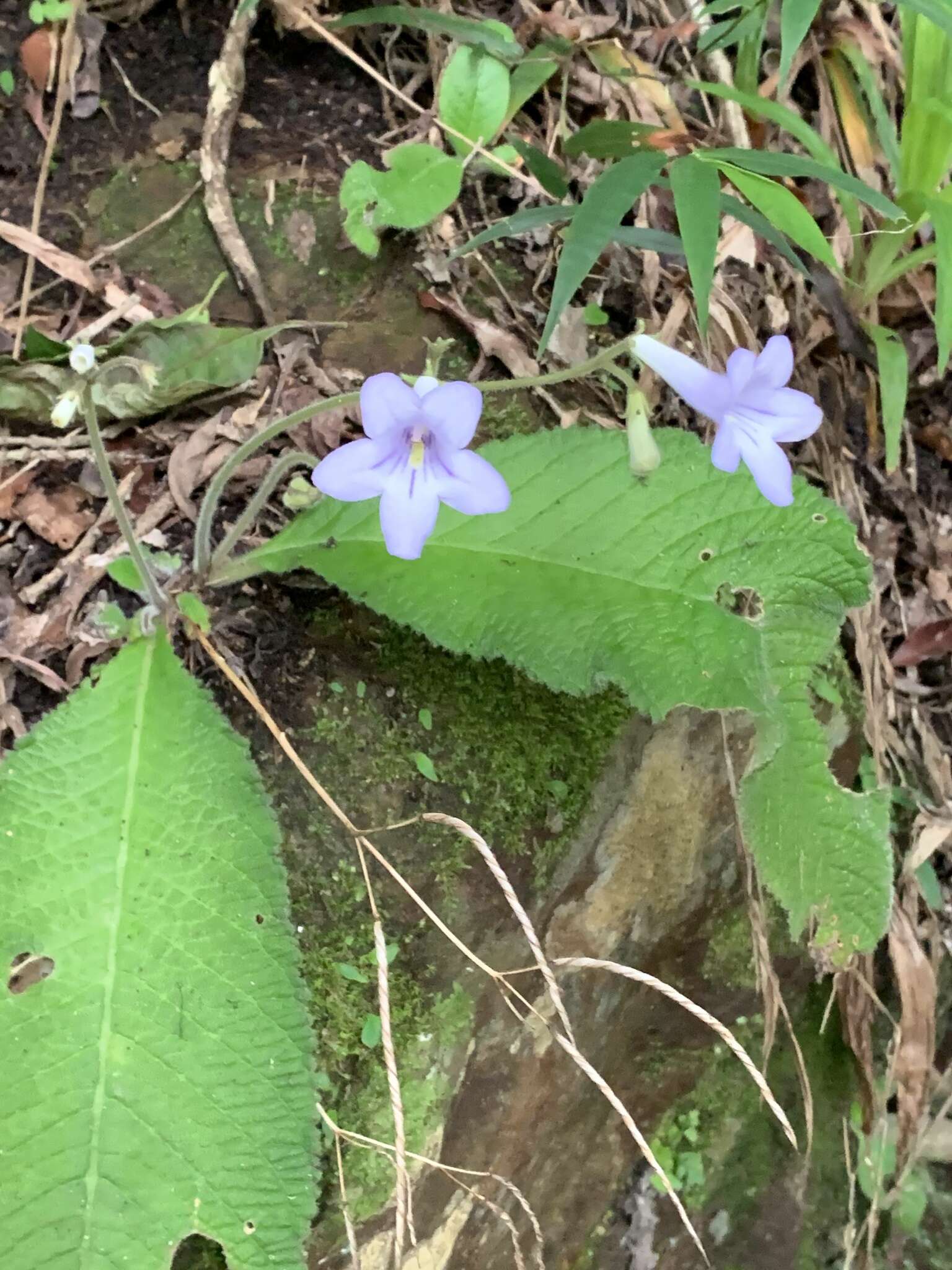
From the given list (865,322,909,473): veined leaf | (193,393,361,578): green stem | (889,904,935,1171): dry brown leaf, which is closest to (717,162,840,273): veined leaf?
(865,322,909,473): veined leaf

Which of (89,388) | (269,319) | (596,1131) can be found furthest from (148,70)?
(596,1131)

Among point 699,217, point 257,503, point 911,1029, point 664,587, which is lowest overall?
point 911,1029

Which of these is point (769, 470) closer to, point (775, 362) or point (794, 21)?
point (775, 362)

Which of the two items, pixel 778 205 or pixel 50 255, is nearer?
pixel 778 205

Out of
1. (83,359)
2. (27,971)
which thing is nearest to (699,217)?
(83,359)

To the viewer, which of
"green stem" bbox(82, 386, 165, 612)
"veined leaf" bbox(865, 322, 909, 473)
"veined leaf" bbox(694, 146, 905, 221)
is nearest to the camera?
"green stem" bbox(82, 386, 165, 612)

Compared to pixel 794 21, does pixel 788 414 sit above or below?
below

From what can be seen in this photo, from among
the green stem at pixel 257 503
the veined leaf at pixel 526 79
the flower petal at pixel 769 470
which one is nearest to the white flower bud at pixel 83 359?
the green stem at pixel 257 503

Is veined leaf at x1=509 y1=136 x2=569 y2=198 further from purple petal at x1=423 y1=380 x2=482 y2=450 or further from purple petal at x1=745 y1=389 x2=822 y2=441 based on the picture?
purple petal at x1=423 y1=380 x2=482 y2=450
